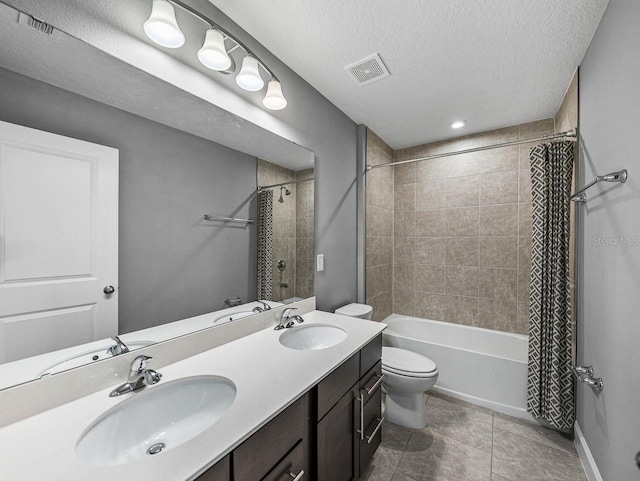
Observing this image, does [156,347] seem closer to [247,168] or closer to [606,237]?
[247,168]

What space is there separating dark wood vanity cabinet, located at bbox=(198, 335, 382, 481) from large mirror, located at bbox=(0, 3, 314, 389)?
1.93ft

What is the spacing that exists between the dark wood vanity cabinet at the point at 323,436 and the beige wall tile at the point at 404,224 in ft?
5.83

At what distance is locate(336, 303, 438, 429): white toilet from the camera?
186 cm

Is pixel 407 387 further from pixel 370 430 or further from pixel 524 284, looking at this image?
pixel 524 284

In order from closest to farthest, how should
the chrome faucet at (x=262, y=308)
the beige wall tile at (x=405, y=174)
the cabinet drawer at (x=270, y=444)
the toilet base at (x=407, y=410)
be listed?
the cabinet drawer at (x=270, y=444) < the chrome faucet at (x=262, y=308) < the toilet base at (x=407, y=410) < the beige wall tile at (x=405, y=174)

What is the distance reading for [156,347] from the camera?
1045 millimetres

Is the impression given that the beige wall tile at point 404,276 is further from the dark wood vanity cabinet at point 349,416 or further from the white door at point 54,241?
the white door at point 54,241

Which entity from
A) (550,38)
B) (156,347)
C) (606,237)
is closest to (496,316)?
(606,237)

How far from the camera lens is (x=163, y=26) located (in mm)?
986

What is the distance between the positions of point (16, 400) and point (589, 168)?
2689 mm

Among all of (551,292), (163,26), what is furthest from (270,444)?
(551,292)

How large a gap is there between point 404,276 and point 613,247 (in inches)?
78.5

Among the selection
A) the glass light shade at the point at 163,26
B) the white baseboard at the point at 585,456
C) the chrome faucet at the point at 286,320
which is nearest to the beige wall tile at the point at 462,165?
the white baseboard at the point at 585,456

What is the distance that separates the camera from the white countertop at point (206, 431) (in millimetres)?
579
